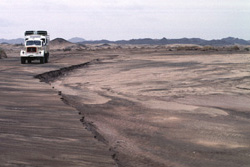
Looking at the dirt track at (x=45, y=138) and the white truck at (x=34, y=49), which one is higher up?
the white truck at (x=34, y=49)

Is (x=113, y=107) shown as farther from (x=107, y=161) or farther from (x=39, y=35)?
(x=39, y=35)

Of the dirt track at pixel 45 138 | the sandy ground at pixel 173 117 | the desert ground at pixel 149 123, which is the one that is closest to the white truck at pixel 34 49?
the sandy ground at pixel 173 117

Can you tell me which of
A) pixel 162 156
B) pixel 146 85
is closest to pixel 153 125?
pixel 162 156

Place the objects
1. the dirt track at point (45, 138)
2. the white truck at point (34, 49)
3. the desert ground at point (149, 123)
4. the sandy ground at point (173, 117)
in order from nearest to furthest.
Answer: the dirt track at point (45, 138) < the desert ground at point (149, 123) < the sandy ground at point (173, 117) < the white truck at point (34, 49)

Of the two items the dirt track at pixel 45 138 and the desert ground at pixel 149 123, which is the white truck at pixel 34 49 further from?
the dirt track at pixel 45 138

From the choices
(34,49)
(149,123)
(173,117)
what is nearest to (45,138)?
(149,123)

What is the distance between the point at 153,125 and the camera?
9.72 metres

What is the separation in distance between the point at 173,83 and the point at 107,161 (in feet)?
37.5

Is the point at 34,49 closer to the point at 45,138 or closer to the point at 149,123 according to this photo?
the point at 149,123

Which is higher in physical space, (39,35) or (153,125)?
(39,35)

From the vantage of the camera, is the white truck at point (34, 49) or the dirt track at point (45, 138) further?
the white truck at point (34, 49)

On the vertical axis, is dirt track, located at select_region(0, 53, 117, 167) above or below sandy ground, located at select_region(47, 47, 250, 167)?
above

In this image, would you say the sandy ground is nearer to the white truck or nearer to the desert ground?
the desert ground

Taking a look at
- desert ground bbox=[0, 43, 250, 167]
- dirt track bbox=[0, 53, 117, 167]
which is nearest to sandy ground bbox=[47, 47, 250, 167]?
desert ground bbox=[0, 43, 250, 167]
